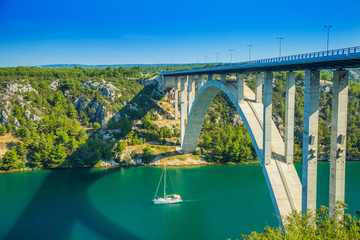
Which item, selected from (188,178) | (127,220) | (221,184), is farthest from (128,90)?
(127,220)

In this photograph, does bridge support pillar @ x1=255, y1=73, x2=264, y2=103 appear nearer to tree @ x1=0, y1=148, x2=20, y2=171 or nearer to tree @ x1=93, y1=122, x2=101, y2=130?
tree @ x1=93, y1=122, x2=101, y2=130

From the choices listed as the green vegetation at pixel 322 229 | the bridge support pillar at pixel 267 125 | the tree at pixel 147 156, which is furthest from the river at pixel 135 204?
the green vegetation at pixel 322 229

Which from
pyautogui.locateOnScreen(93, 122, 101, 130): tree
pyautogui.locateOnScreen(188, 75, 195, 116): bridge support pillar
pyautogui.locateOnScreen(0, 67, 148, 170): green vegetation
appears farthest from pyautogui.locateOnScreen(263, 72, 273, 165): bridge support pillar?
pyautogui.locateOnScreen(93, 122, 101, 130): tree

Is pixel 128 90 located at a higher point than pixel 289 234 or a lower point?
higher

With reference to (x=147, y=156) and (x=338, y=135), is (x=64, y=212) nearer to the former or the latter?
(x=147, y=156)

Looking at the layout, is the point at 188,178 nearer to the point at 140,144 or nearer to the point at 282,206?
the point at 140,144

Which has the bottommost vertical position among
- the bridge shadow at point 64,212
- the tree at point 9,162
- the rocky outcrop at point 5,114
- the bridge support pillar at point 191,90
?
the bridge shadow at point 64,212

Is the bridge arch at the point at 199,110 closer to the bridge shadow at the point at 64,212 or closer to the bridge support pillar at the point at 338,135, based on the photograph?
the bridge shadow at the point at 64,212
